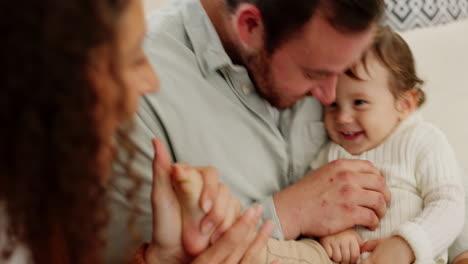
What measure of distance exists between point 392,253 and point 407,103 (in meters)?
0.38

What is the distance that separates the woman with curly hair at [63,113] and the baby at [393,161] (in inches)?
19.0

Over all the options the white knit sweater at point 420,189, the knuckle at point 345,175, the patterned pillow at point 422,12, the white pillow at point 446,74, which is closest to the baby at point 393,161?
the white knit sweater at point 420,189

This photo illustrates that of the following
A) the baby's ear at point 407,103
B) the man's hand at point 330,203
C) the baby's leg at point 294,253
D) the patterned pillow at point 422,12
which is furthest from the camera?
the patterned pillow at point 422,12

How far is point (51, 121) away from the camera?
0.63 meters

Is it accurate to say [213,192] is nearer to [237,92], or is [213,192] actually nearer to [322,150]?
[237,92]

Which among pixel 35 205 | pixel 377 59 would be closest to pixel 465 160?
pixel 377 59

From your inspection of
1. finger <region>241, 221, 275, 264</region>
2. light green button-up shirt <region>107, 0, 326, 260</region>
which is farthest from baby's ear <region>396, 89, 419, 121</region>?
finger <region>241, 221, 275, 264</region>

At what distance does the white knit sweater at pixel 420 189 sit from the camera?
1.14 metres

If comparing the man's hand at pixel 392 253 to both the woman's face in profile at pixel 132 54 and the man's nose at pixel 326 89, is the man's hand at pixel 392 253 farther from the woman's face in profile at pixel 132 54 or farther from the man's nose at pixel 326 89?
the woman's face in profile at pixel 132 54

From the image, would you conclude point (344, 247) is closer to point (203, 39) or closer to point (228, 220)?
point (228, 220)

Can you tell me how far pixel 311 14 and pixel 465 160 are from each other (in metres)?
0.81

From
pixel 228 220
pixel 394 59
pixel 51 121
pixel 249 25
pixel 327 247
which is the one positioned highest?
pixel 51 121

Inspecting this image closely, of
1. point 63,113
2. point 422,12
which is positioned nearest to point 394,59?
point 63,113

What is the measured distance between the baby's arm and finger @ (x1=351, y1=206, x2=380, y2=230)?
35 mm
